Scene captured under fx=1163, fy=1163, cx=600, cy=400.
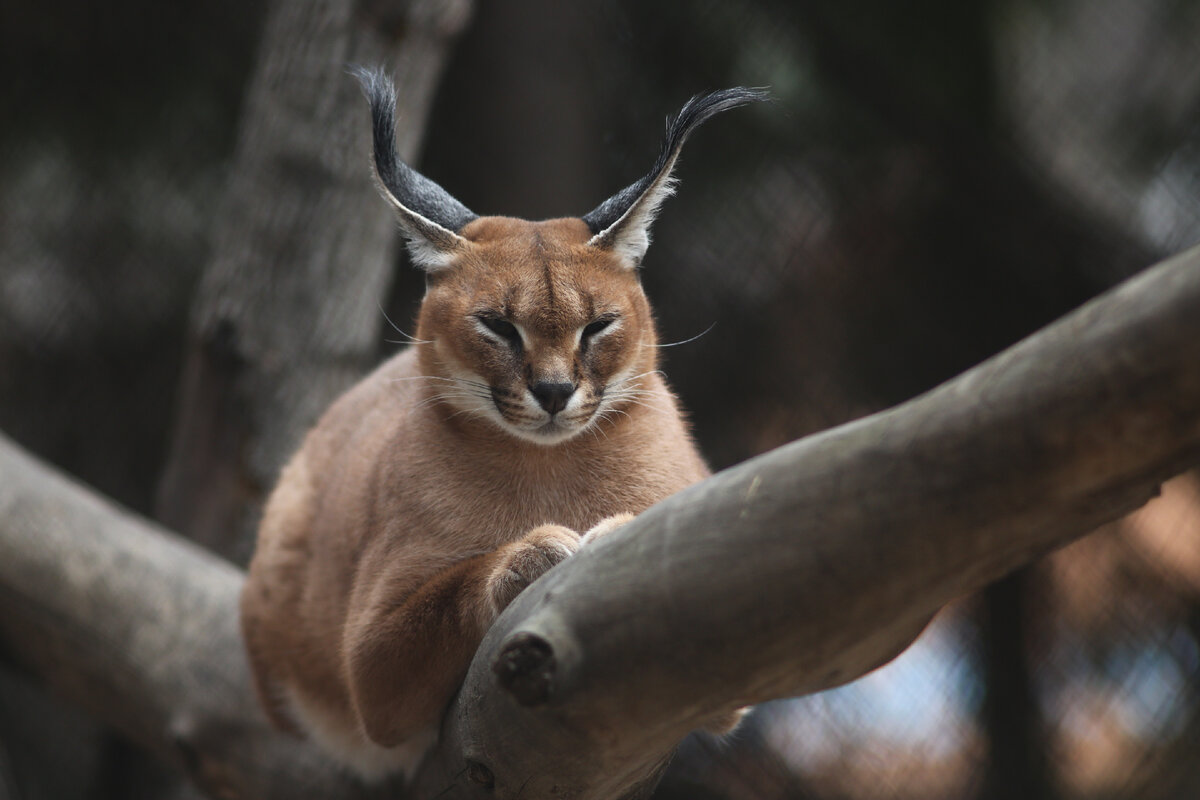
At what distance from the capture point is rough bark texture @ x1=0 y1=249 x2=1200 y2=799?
115 centimetres

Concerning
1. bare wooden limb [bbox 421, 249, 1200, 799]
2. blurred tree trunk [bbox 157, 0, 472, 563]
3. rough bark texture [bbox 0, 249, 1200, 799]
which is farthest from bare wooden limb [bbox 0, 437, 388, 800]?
bare wooden limb [bbox 421, 249, 1200, 799]

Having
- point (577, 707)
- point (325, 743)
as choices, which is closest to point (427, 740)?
point (325, 743)

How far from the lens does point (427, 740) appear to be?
93.7 inches

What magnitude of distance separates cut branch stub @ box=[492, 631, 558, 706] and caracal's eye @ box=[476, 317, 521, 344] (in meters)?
0.68

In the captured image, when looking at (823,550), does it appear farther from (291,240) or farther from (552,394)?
(291,240)

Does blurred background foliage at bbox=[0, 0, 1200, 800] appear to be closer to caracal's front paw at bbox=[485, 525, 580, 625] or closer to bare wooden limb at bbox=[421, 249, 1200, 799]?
caracal's front paw at bbox=[485, 525, 580, 625]

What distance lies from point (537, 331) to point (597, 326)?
131 mm

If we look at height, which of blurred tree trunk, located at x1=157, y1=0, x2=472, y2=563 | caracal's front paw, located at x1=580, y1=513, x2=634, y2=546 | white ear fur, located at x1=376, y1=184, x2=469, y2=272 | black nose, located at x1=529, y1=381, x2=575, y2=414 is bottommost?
blurred tree trunk, located at x1=157, y1=0, x2=472, y2=563

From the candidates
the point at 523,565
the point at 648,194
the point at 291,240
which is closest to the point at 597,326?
the point at 648,194

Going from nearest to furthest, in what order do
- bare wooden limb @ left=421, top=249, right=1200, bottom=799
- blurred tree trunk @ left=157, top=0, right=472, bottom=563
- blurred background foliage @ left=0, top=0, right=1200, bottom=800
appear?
bare wooden limb @ left=421, top=249, right=1200, bottom=799, blurred tree trunk @ left=157, top=0, right=472, bottom=563, blurred background foliage @ left=0, top=0, right=1200, bottom=800

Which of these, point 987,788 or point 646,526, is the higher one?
point 646,526

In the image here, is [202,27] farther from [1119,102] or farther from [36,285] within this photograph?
[1119,102]

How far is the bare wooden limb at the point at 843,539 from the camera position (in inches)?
45.1

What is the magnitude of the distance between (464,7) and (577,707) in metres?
2.63
